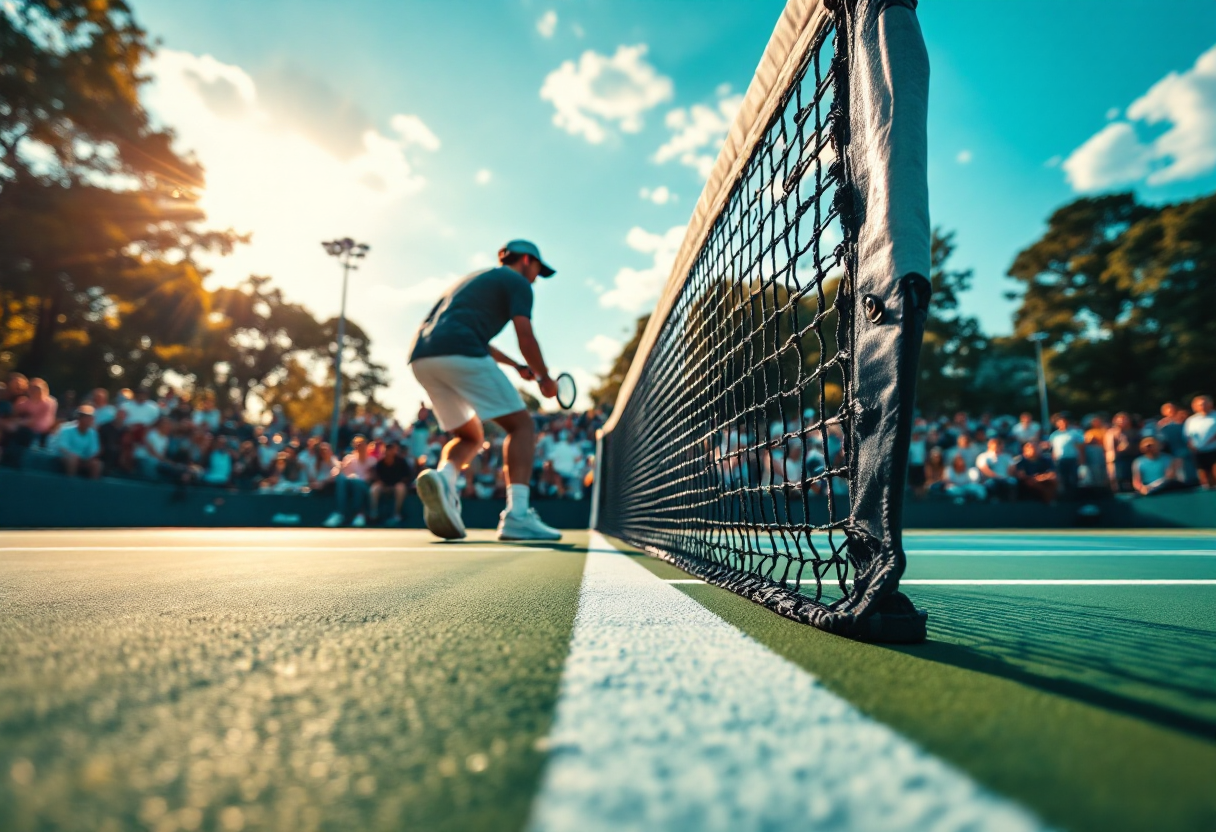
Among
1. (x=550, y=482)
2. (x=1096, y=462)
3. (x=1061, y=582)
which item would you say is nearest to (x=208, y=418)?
(x=550, y=482)

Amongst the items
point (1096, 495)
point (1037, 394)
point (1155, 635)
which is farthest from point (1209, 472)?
point (1037, 394)

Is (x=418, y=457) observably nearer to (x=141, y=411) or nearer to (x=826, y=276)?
(x=141, y=411)

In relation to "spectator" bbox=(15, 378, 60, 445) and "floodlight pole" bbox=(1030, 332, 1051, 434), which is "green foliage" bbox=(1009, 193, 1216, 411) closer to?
"floodlight pole" bbox=(1030, 332, 1051, 434)

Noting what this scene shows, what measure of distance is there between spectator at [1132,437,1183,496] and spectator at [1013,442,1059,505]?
1186 millimetres

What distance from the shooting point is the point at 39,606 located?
1.34 meters

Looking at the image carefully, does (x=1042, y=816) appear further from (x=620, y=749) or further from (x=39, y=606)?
(x=39, y=606)

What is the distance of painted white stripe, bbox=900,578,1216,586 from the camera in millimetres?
2215

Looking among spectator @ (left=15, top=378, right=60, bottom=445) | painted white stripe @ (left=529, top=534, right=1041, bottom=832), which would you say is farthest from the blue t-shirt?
spectator @ (left=15, top=378, right=60, bottom=445)

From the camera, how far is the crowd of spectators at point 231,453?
379 inches

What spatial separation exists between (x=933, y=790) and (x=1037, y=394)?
40884 millimetres

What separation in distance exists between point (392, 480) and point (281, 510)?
186 centimetres

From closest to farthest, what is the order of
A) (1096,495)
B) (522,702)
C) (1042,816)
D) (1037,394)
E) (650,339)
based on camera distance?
(1042,816), (522,702), (650,339), (1096,495), (1037,394)

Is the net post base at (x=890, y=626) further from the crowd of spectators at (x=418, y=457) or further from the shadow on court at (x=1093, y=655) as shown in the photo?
the crowd of spectators at (x=418, y=457)

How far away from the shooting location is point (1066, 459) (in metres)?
11.4
